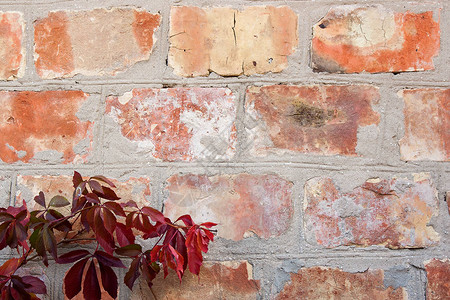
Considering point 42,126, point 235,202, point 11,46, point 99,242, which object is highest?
point 11,46

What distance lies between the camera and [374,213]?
3.73 ft

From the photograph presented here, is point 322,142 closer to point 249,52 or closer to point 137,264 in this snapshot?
point 249,52

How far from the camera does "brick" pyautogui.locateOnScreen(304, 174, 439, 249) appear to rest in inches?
44.4

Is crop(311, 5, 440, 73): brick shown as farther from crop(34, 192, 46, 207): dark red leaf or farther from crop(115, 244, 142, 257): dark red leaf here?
crop(34, 192, 46, 207): dark red leaf

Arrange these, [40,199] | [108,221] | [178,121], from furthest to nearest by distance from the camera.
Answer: [178,121]
[40,199]
[108,221]

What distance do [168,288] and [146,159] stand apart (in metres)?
0.32

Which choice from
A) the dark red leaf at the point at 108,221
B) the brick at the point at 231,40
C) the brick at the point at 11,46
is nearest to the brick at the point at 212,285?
the dark red leaf at the point at 108,221

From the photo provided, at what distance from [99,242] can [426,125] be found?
823 mm

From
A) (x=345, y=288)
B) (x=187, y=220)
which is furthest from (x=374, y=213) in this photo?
(x=187, y=220)

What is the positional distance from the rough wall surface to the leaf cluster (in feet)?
0.38

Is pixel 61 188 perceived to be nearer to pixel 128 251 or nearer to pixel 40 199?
pixel 40 199

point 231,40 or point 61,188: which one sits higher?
point 231,40

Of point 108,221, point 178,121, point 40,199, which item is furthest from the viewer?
point 178,121

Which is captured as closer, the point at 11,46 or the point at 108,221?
the point at 108,221
